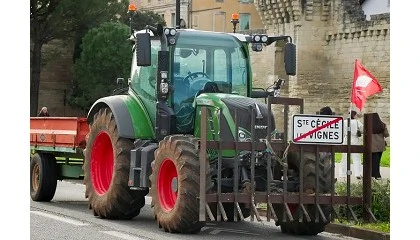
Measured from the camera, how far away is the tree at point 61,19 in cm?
6650

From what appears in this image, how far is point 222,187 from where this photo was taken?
489 inches

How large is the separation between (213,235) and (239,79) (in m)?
2.31

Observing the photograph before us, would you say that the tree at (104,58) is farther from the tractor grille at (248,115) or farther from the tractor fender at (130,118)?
the tractor grille at (248,115)

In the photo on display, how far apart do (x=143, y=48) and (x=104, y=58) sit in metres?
51.5

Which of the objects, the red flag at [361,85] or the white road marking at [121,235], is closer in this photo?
the white road marking at [121,235]

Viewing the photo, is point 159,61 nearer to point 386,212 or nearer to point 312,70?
point 386,212

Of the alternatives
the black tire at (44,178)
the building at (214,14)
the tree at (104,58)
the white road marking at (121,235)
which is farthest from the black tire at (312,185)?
the building at (214,14)

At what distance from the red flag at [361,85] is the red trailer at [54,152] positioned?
836cm

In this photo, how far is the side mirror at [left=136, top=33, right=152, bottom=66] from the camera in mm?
13139

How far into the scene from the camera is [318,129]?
12305mm

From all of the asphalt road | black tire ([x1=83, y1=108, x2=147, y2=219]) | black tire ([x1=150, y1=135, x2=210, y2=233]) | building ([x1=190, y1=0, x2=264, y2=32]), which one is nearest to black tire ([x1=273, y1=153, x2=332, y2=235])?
the asphalt road

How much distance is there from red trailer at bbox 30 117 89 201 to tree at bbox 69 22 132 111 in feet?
153

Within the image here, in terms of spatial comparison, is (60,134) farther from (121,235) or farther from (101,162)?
(121,235)

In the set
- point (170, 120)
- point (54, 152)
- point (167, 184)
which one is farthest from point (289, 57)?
point (54, 152)
